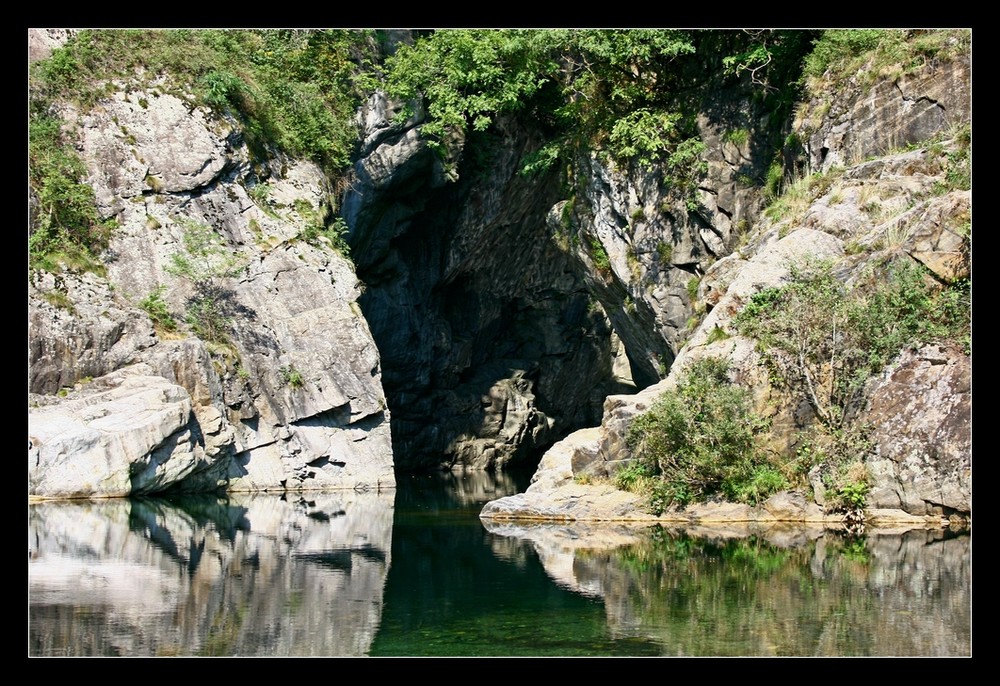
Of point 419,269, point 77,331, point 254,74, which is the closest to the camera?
point 77,331

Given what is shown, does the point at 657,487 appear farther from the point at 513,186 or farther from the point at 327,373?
the point at 513,186

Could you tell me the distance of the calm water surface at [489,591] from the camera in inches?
340

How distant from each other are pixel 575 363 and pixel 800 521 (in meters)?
29.5

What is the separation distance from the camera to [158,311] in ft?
90.3

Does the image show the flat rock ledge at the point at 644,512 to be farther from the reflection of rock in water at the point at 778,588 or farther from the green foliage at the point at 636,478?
the reflection of rock in water at the point at 778,588

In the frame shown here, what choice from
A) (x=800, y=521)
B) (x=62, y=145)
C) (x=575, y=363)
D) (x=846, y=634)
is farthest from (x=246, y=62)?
(x=846, y=634)

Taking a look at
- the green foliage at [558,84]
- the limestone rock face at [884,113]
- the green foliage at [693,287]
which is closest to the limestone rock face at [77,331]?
the green foliage at [558,84]

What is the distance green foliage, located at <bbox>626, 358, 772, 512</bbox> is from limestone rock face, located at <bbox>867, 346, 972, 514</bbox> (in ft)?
6.24

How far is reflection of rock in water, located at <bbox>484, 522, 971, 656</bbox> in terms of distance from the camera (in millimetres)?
8547

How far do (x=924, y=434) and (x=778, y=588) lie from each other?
6.88m

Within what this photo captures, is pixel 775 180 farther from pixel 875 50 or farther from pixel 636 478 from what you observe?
pixel 636 478

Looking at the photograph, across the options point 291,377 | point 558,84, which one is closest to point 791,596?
point 291,377

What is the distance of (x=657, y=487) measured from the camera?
61.0 feet

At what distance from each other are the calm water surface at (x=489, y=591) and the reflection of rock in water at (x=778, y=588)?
0.10ft
